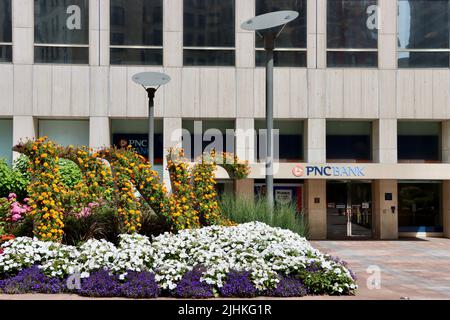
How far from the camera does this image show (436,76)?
934 inches

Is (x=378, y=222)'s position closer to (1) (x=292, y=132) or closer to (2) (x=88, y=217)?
(1) (x=292, y=132)

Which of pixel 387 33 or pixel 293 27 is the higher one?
pixel 293 27

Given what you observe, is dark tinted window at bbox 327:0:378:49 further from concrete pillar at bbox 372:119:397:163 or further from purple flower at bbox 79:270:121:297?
purple flower at bbox 79:270:121:297

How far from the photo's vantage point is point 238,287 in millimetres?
8531

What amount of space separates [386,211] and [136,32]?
1361 centimetres

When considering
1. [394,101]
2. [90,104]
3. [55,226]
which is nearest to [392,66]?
[394,101]

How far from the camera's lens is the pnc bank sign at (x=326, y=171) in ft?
74.3

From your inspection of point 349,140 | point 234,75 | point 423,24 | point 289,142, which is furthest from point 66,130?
point 423,24

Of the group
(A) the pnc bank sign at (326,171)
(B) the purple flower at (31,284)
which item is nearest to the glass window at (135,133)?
(A) the pnc bank sign at (326,171)

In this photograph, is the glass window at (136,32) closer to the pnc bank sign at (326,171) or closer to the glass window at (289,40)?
the glass window at (289,40)

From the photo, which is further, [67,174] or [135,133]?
[135,133]

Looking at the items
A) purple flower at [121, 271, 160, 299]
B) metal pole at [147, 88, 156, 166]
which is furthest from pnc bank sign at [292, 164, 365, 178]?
purple flower at [121, 271, 160, 299]

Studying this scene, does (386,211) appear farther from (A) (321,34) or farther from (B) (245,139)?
(A) (321,34)

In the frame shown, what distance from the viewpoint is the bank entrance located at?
82.0 feet
